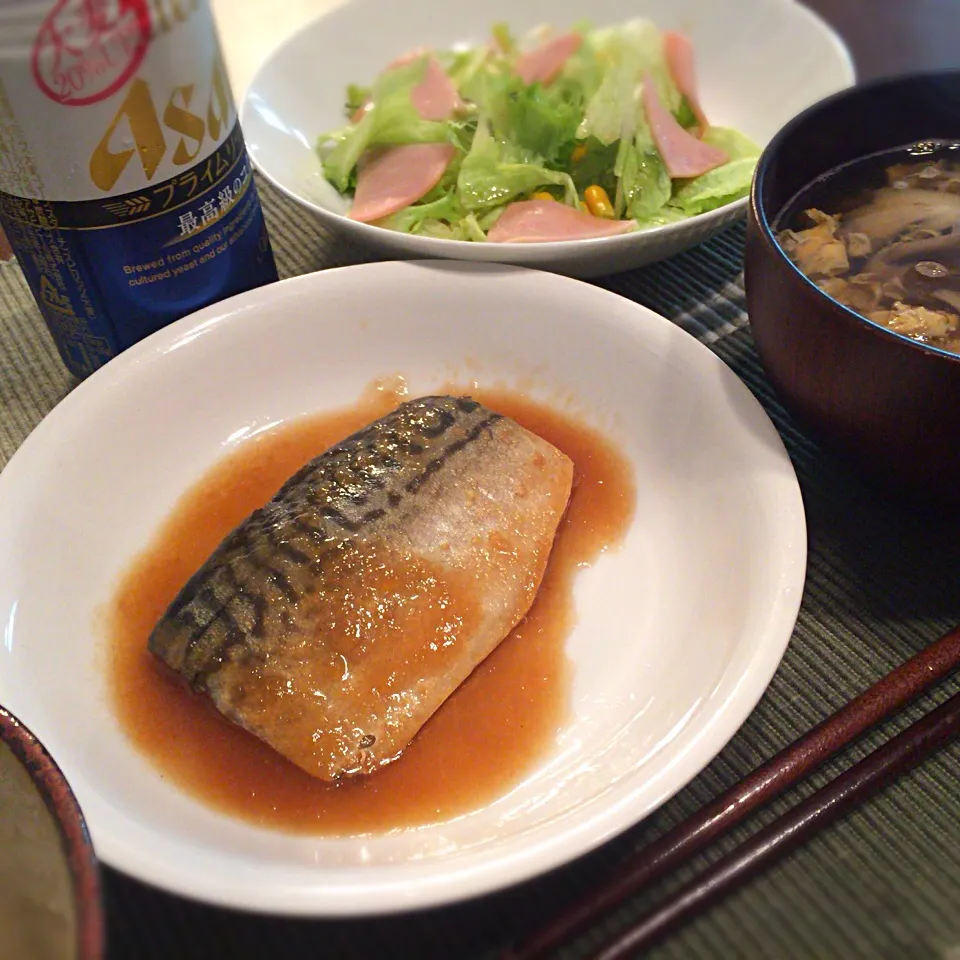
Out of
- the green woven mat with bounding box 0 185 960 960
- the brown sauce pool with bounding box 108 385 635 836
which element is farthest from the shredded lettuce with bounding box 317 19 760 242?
the green woven mat with bounding box 0 185 960 960

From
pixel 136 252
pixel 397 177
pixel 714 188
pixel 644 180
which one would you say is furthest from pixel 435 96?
pixel 136 252

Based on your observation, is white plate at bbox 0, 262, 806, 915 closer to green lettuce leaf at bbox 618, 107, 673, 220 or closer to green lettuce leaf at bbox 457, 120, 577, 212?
green lettuce leaf at bbox 457, 120, 577, 212

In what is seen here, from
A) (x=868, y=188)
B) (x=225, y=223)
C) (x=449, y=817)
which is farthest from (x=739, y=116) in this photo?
(x=449, y=817)

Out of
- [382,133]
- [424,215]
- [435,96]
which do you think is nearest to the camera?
[424,215]

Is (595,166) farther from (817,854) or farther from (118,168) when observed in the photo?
(817,854)

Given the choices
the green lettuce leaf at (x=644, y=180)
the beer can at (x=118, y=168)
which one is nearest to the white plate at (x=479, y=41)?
the green lettuce leaf at (x=644, y=180)

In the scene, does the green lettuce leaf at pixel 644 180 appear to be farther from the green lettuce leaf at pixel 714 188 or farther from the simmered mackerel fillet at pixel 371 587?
the simmered mackerel fillet at pixel 371 587
